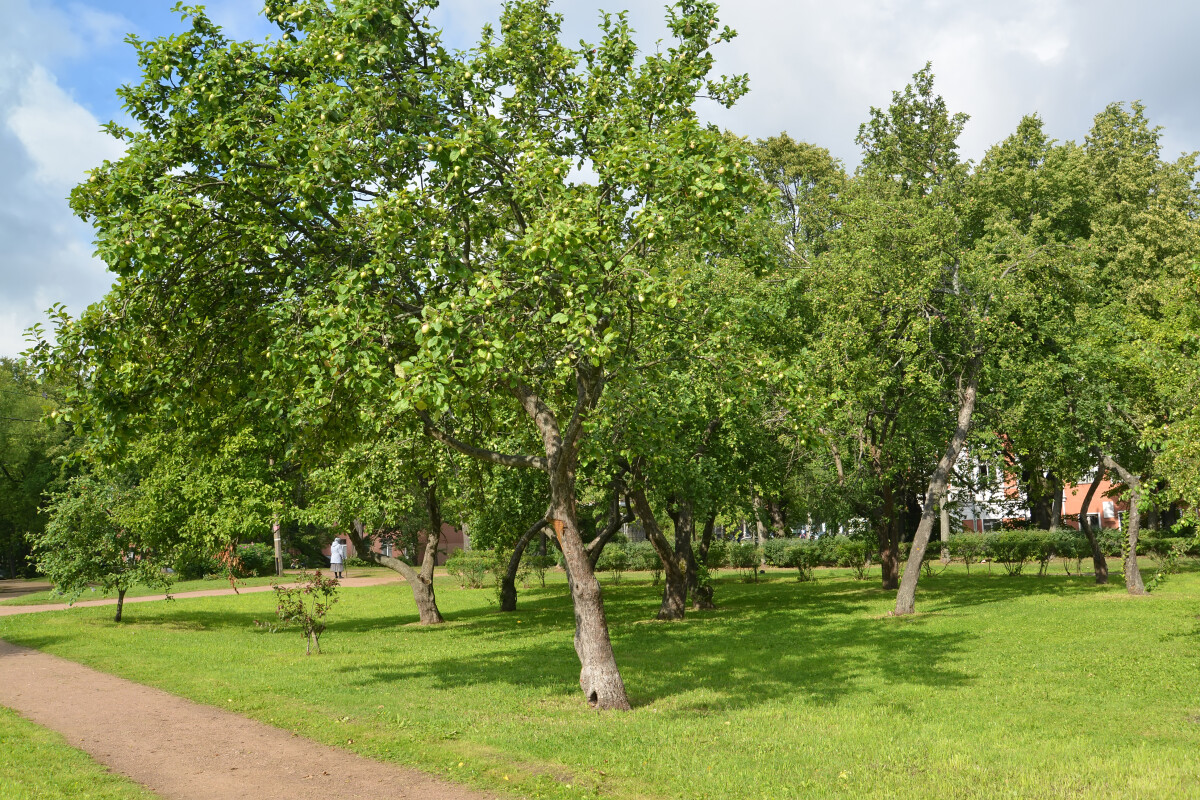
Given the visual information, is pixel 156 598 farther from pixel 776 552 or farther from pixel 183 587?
pixel 776 552

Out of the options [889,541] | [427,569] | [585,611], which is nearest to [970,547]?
[889,541]

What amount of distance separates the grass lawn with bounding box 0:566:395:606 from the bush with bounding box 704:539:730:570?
1844 centimetres

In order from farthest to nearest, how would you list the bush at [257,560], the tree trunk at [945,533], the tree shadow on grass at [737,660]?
the bush at [257,560] < the tree trunk at [945,533] < the tree shadow on grass at [737,660]

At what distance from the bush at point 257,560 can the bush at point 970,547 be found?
1356 inches

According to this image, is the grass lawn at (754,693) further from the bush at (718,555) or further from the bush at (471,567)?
the bush at (718,555)

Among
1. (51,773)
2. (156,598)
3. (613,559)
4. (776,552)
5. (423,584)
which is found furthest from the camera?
(776,552)

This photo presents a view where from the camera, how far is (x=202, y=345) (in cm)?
1155

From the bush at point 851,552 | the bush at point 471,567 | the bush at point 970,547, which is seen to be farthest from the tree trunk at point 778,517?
the bush at point 471,567

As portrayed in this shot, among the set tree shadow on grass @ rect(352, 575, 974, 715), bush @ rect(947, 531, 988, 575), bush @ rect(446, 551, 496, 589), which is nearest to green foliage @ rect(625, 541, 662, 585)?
bush @ rect(446, 551, 496, 589)

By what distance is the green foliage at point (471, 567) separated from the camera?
39.8 m

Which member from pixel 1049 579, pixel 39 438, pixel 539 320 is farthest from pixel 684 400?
pixel 39 438

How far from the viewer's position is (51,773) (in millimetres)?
8484

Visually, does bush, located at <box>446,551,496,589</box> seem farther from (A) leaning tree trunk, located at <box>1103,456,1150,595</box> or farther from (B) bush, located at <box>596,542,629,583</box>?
(A) leaning tree trunk, located at <box>1103,456,1150,595</box>

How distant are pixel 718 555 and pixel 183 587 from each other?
2499 centimetres
